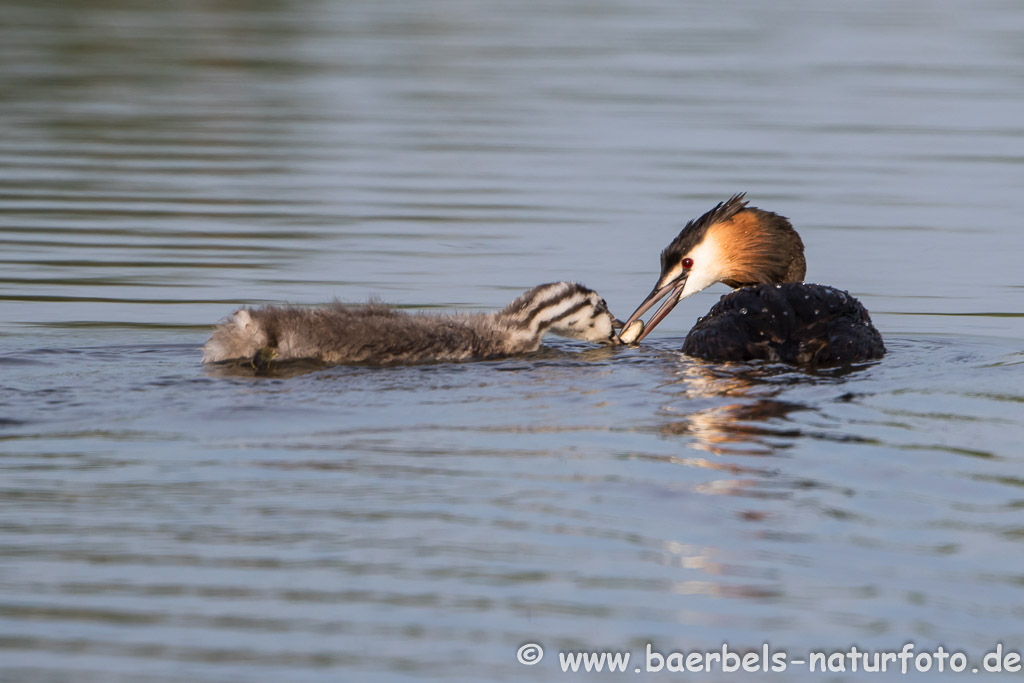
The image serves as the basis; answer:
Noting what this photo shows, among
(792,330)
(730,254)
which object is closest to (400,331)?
(792,330)

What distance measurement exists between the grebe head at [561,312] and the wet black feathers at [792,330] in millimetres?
547

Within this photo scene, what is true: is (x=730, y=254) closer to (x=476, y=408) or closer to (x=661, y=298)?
(x=661, y=298)

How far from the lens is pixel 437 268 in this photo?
10.8m

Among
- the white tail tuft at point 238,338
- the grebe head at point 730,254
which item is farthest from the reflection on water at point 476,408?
the grebe head at point 730,254

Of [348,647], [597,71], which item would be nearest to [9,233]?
[348,647]

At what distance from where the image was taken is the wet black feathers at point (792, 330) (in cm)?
786

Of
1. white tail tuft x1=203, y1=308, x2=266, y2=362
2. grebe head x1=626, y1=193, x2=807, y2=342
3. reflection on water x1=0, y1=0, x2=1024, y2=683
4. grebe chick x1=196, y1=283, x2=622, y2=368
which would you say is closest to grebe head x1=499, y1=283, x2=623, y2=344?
grebe chick x1=196, y1=283, x2=622, y2=368

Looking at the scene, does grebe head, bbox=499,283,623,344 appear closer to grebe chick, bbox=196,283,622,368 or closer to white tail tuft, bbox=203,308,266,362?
grebe chick, bbox=196,283,622,368

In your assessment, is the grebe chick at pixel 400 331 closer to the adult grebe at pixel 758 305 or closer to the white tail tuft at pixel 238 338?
the white tail tuft at pixel 238 338

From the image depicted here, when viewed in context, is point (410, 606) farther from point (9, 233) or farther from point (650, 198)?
point (650, 198)

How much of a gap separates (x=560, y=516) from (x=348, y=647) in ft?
3.98

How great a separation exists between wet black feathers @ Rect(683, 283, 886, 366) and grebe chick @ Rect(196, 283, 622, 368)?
67cm

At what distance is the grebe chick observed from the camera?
7.52 m

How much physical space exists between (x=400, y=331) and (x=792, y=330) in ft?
6.31
